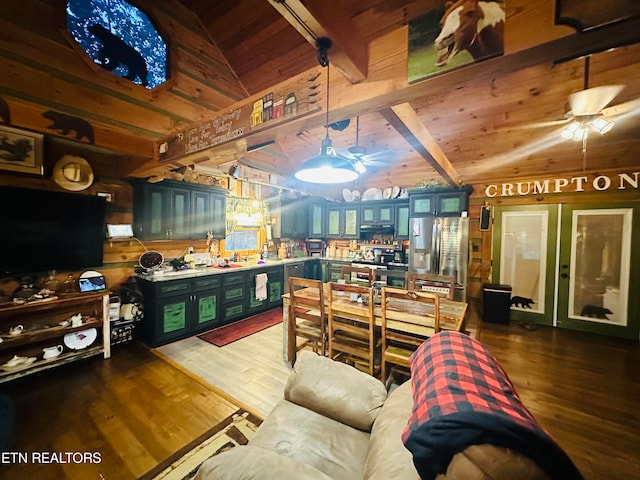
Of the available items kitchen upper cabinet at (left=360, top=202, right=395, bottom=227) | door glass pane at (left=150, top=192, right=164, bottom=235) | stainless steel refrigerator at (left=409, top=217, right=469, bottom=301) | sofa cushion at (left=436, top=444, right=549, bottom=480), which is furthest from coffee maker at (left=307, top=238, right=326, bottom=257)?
sofa cushion at (left=436, top=444, right=549, bottom=480)

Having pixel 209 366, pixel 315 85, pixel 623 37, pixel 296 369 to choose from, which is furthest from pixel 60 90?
pixel 623 37

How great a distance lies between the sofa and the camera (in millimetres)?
607

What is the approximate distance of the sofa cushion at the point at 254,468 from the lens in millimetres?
832

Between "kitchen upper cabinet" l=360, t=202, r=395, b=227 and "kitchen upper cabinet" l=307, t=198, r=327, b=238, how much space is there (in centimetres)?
94

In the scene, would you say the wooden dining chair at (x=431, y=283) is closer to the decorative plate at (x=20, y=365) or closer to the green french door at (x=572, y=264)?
the green french door at (x=572, y=264)

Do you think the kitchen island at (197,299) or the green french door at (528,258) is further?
the green french door at (528,258)

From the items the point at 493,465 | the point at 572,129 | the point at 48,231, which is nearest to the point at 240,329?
the point at 48,231

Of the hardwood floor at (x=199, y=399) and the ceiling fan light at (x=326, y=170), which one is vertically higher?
the ceiling fan light at (x=326, y=170)

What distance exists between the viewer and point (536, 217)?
13.9 feet

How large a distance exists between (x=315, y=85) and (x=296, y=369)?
177cm

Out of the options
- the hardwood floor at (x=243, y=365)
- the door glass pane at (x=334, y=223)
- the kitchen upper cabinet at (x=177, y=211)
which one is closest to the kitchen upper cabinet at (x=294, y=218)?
the door glass pane at (x=334, y=223)

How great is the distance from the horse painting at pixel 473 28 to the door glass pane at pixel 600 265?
4.43m

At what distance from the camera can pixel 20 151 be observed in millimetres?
2559

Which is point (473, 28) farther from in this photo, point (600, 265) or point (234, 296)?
point (600, 265)
